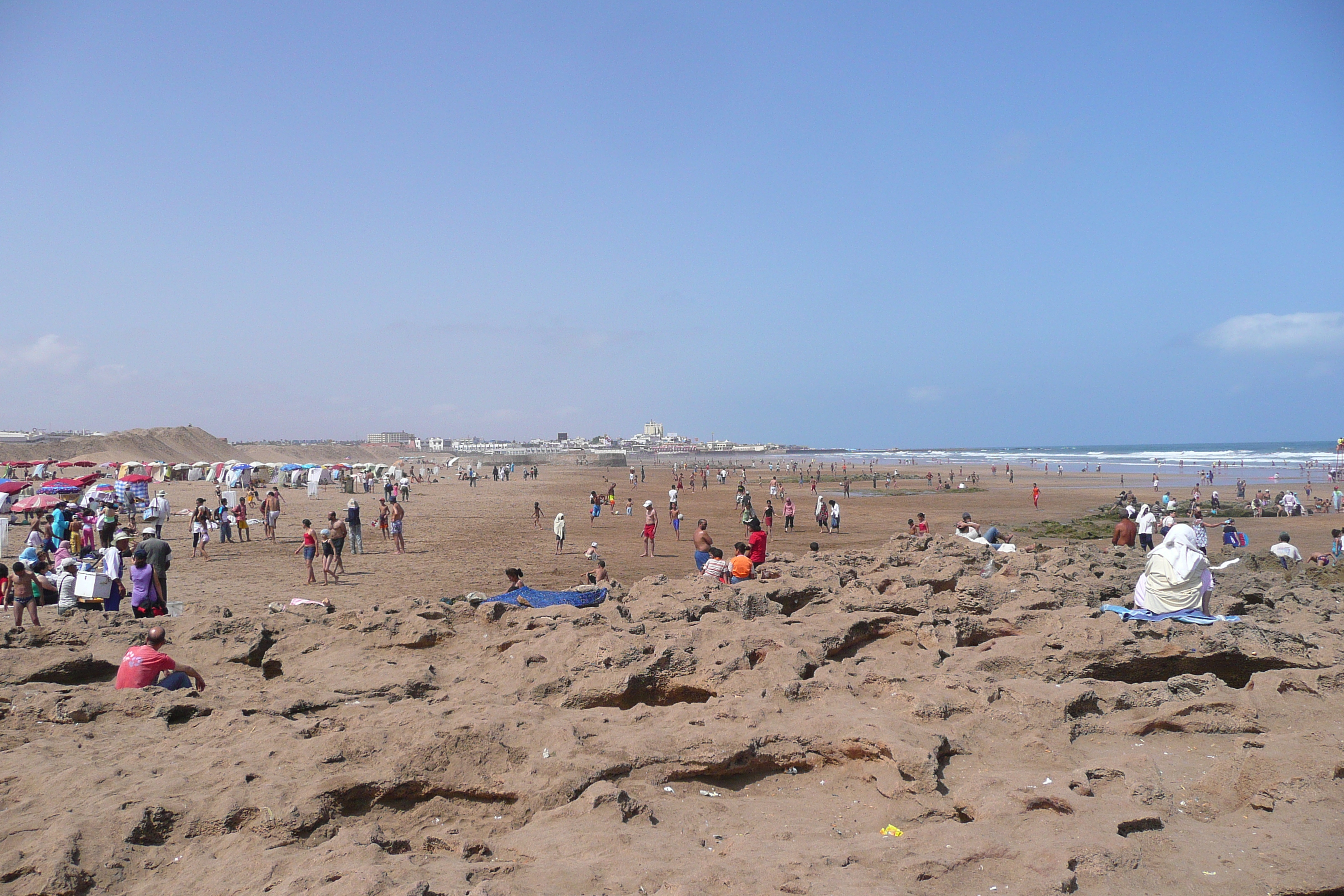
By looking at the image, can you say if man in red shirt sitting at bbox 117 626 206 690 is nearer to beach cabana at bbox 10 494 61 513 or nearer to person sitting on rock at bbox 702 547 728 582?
person sitting on rock at bbox 702 547 728 582

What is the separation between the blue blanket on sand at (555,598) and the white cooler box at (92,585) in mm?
5166

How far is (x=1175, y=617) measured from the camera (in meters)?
7.95

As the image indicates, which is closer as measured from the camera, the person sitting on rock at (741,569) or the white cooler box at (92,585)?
the white cooler box at (92,585)

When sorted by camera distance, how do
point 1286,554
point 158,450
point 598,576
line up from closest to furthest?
point 598,576
point 1286,554
point 158,450

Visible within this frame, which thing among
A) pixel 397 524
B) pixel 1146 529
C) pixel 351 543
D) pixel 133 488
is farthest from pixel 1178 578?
pixel 133 488

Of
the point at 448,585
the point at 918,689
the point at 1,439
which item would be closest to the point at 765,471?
the point at 448,585

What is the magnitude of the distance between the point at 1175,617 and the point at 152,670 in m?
10.1

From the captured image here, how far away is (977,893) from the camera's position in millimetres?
3477

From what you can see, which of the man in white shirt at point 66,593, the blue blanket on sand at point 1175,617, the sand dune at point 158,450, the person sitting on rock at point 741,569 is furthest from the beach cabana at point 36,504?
the sand dune at point 158,450

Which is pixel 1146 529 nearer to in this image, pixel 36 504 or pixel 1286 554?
pixel 1286 554

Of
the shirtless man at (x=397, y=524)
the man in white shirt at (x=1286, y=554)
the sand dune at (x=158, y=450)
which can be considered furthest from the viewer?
the sand dune at (x=158, y=450)

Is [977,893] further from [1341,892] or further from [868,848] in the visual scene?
[1341,892]

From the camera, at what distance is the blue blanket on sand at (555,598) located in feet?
33.5

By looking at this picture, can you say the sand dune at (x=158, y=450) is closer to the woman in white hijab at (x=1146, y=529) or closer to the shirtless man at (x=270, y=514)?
the shirtless man at (x=270, y=514)
